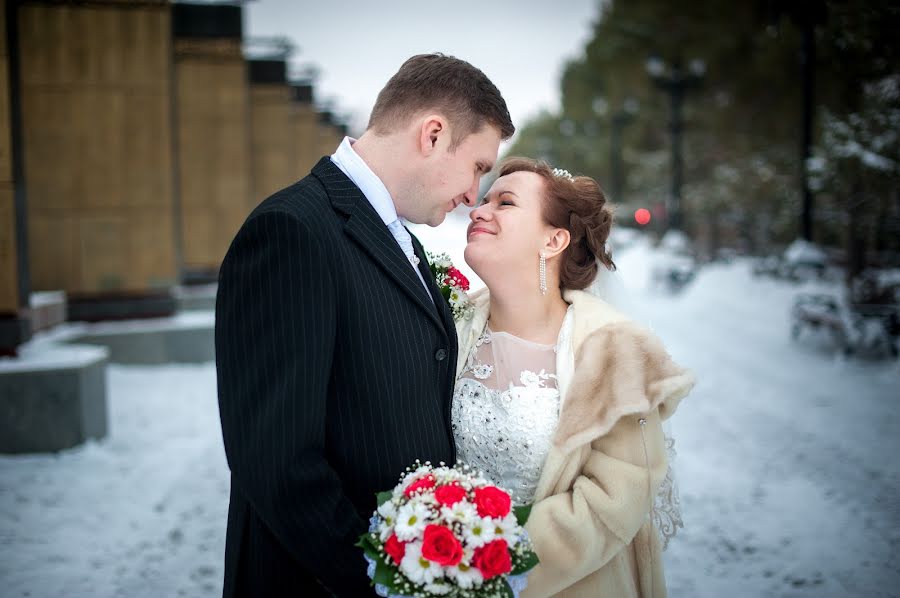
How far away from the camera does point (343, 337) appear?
6.72ft

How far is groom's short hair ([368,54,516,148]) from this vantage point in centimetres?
228

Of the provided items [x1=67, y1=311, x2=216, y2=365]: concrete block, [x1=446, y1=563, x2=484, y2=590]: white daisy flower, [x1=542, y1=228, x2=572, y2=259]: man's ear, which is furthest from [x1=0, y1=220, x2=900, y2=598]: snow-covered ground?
[x1=446, y1=563, x2=484, y2=590]: white daisy flower

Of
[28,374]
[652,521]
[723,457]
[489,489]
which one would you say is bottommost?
[723,457]

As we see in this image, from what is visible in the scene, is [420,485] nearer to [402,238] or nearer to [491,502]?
[491,502]

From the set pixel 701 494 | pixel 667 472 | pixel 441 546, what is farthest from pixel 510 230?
pixel 701 494

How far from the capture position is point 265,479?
1.84m

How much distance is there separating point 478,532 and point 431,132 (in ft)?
3.94

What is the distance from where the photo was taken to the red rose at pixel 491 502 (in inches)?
77.0

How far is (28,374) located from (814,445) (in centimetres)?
716

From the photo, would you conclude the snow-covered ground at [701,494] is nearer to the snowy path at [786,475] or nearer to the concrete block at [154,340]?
the snowy path at [786,475]

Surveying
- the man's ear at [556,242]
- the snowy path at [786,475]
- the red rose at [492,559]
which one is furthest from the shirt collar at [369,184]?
the snowy path at [786,475]

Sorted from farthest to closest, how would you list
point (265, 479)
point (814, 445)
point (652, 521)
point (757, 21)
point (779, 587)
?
1. point (757, 21)
2. point (814, 445)
3. point (779, 587)
4. point (652, 521)
5. point (265, 479)

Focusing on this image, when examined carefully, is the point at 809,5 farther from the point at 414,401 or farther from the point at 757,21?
the point at 414,401

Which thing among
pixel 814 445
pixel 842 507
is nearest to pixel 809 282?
pixel 814 445
